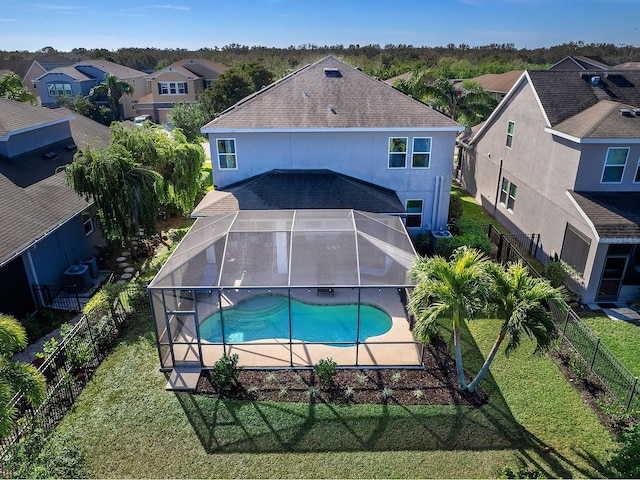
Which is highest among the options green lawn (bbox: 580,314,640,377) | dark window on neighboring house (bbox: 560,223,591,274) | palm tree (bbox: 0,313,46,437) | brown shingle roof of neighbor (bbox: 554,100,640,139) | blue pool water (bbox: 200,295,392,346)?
brown shingle roof of neighbor (bbox: 554,100,640,139)

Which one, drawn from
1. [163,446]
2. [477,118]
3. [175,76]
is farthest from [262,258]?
[175,76]

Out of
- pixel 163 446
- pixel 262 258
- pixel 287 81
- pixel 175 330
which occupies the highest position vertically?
pixel 287 81

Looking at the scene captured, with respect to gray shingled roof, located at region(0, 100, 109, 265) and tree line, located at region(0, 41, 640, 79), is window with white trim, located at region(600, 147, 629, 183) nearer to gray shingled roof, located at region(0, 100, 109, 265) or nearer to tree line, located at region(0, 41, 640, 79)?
gray shingled roof, located at region(0, 100, 109, 265)

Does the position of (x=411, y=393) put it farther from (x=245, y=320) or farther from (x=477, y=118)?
(x=477, y=118)

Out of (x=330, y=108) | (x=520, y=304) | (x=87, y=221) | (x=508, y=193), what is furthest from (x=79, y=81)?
(x=520, y=304)

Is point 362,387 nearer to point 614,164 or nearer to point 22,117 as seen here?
point 614,164

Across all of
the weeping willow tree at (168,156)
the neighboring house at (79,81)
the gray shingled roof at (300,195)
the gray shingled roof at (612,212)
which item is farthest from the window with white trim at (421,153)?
the neighboring house at (79,81)

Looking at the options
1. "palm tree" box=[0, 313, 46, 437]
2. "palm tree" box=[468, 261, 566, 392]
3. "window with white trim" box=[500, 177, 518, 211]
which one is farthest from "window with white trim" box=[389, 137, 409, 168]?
"palm tree" box=[0, 313, 46, 437]
